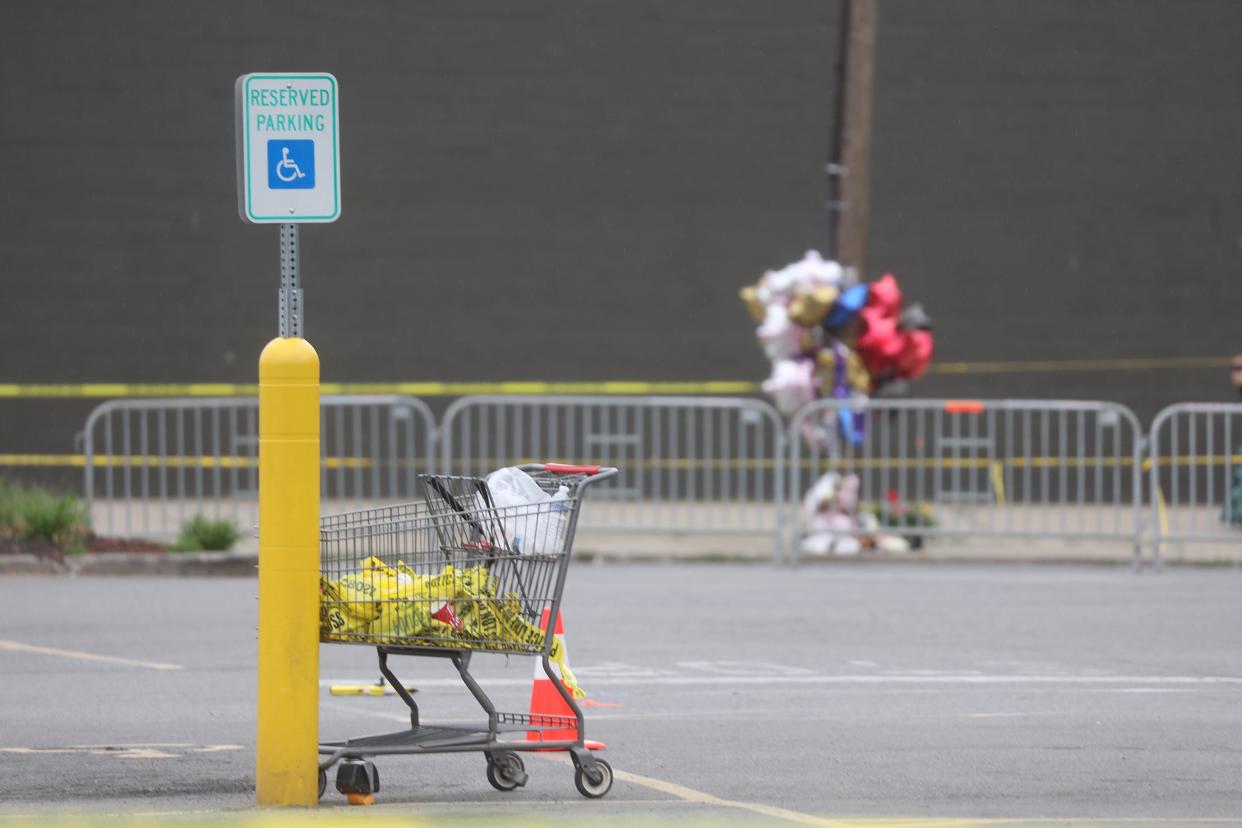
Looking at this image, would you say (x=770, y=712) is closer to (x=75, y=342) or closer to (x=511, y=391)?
(x=511, y=391)

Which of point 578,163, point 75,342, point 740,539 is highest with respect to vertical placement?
point 578,163

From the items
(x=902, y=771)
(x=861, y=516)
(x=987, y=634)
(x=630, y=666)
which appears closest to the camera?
(x=902, y=771)

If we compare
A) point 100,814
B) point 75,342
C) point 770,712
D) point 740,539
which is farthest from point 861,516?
point 100,814

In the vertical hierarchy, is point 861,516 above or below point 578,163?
below

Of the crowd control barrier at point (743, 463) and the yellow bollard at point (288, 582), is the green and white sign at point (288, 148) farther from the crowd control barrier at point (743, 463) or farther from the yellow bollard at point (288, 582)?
the crowd control barrier at point (743, 463)

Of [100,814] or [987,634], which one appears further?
[987,634]

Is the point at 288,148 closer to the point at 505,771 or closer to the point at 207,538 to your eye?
the point at 505,771

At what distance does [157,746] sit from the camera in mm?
8086

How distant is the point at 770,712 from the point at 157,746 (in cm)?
281

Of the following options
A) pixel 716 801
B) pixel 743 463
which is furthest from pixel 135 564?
pixel 716 801

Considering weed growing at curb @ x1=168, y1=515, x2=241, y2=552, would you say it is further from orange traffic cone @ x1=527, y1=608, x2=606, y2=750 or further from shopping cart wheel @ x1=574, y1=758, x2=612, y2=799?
shopping cart wheel @ x1=574, y1=758, x2=612, y2=799

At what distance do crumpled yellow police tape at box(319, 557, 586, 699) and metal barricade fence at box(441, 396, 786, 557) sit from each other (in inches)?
363

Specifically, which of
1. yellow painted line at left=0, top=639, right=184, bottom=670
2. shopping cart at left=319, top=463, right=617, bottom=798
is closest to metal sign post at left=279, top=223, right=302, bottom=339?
shopping cart at left=319, top=463, right=617, bottom=798

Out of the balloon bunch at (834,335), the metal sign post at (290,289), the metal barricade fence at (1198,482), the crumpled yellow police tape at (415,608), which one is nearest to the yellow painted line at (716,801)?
the crumpled yellow police tape at (415,608)
